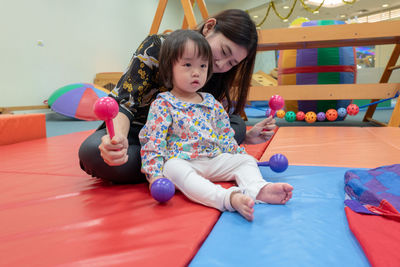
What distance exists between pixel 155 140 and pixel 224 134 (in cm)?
23

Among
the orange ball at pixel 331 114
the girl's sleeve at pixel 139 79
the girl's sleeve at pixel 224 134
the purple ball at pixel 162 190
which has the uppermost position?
the girl's sleeve at pixel 139 79

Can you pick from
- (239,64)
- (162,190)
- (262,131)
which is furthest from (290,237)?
(239,64)

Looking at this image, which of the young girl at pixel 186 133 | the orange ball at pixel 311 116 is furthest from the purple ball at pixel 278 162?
the orange ball at pixel 311 116

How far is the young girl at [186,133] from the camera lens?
0.70 m

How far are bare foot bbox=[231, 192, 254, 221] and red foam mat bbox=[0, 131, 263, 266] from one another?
0.05 meters

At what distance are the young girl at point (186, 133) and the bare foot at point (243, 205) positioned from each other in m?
0.09

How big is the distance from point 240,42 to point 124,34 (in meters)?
4.17

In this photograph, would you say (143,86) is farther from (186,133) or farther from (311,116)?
(311,116)

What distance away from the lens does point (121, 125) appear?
75cm

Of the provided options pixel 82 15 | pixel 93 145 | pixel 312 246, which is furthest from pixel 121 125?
pixel 82 15

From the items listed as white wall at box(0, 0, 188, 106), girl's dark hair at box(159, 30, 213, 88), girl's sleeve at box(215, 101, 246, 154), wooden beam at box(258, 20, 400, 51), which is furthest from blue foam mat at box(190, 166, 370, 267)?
white wall at box(0, 0, 188, 106)

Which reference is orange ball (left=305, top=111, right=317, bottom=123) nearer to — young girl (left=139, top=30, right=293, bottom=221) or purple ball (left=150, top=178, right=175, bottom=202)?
young girl (left=139, top=30, right=293, bottom=221)

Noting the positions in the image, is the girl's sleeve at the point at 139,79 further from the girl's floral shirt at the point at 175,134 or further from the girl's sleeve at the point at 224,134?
the girl's sleeve at the point at 224,134

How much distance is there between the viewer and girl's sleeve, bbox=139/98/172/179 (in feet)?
2.29
